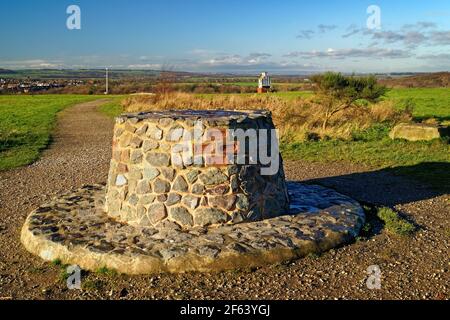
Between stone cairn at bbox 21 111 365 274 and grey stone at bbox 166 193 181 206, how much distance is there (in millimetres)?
14

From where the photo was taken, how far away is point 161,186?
252 inches

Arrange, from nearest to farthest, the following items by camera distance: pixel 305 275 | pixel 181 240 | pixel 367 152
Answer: pixel 305 275 < pixel 181 240 < pixel 367 152

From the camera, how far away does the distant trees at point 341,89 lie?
18484mm

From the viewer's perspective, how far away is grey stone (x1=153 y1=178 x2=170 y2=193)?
638 centimetres

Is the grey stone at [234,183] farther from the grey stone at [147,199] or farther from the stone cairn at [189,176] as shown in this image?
the grey stone at [147,199]

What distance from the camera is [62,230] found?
252 inches

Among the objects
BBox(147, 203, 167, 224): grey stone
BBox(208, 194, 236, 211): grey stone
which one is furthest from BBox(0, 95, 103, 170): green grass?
BBox(208, 194, 236, 211): grey stone

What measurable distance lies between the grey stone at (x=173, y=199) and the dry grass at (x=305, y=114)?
10386 millimetres

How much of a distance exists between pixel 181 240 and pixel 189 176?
0.93 m

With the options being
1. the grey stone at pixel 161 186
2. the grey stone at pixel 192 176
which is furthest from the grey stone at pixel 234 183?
the grey stone at pixel 161 186

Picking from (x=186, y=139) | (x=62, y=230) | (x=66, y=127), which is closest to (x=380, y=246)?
(x=186, y=139)

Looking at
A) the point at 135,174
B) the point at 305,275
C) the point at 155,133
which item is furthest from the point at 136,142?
the point at 305,275

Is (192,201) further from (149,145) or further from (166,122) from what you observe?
(166,122)
